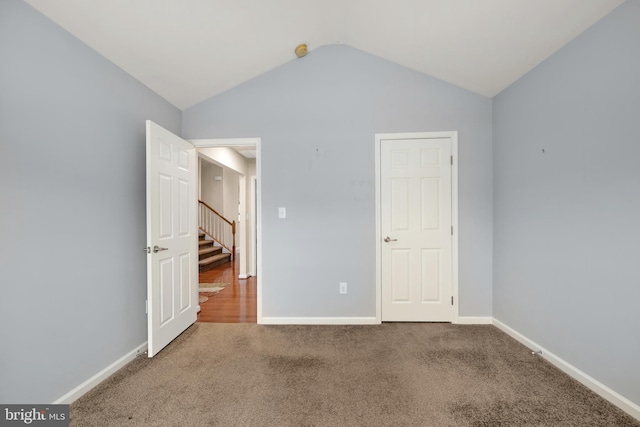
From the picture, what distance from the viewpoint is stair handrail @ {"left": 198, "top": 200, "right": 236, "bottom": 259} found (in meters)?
6.80

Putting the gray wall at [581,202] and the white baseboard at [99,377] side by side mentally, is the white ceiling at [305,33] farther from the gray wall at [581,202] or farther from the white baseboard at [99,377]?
the white baseboard at [99,377]

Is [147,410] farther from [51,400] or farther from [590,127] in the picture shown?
[590,127]

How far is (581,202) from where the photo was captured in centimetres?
176

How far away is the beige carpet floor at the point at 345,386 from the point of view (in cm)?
148

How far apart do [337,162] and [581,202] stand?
1.99 metres

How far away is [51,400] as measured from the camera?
1.52 meters

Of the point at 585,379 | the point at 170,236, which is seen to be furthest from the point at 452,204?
the point at 170,236

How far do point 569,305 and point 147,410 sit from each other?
300cm

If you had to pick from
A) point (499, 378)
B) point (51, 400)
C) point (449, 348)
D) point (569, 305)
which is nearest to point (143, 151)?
point (51, 400)

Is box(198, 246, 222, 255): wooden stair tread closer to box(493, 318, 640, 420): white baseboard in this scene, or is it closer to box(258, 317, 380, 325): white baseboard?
box(258, 317, 380, 325): white baseboard

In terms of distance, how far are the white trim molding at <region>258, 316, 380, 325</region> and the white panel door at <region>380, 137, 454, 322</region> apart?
8.1 inches

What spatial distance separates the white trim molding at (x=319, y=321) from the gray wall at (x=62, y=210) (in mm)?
1230

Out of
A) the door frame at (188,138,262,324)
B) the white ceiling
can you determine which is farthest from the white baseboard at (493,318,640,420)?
the door frame at (188,138,262,324)

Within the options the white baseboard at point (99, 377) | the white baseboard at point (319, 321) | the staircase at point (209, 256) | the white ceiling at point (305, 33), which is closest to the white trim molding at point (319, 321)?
A: the white baseboard at point (319, 321)
